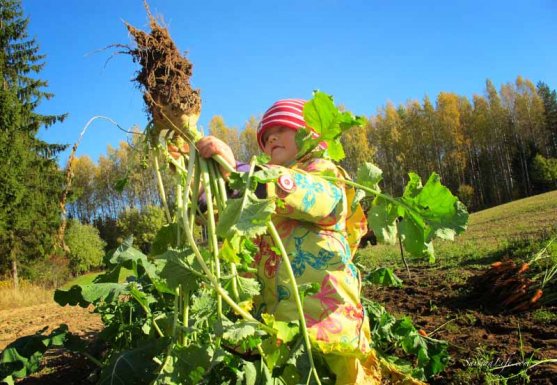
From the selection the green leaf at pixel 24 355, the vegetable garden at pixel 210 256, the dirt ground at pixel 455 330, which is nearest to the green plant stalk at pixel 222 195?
the vegetable garden at pixel 210 256

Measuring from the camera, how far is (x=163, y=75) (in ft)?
5.36

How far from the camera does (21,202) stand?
2152cm

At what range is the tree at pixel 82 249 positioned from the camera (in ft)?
102

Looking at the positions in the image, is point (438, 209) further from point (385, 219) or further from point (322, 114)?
point (322, 114)

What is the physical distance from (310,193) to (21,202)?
2413 cm

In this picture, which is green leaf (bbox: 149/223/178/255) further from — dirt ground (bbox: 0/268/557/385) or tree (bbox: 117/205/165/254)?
tree (bbox: 117/205/165/254)

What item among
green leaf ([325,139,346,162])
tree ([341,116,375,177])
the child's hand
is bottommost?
the child's hand

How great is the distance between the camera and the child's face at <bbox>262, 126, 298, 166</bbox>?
1.90 m

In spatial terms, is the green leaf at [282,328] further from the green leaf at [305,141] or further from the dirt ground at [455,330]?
the dirt ground at [455,330]

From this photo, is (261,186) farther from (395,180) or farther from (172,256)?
(395,180)

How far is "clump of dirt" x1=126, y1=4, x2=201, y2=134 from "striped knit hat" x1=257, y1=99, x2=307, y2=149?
36cm

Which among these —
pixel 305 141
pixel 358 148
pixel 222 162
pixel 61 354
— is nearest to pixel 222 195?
pixel 222 162

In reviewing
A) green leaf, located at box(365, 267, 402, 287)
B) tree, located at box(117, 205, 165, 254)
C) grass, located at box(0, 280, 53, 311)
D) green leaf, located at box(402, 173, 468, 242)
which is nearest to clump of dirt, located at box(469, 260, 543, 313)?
green leaf, located at box(365, 267, 402, 287)

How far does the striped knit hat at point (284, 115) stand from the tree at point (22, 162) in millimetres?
21245
